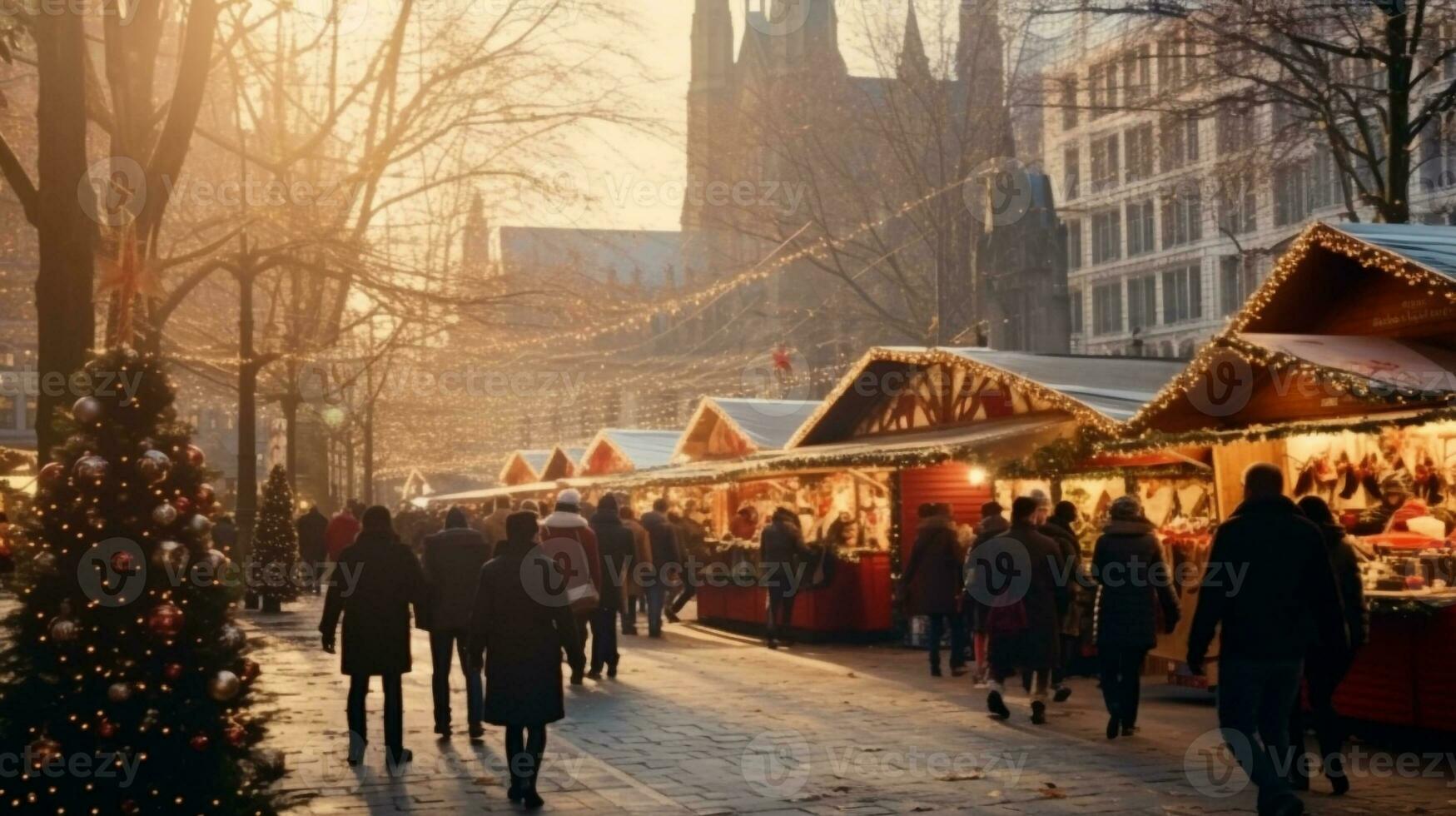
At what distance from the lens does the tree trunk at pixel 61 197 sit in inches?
398

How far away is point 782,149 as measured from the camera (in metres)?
41.4

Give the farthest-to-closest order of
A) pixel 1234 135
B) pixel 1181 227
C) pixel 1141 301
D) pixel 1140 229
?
pixel 1141 301
pixel 1140 229
pixel 1181 227
pixel 1234 135

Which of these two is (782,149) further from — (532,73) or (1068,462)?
(1068,462)

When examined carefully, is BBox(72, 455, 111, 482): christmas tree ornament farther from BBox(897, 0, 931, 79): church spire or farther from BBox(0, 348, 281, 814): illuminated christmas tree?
BBox(897, 0, 931, 79): church spire

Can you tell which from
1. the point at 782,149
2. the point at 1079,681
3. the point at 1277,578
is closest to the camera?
the point at 1277,578

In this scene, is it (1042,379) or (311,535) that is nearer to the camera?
(1042,379)

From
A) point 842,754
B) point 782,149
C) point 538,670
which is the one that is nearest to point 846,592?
point 842,754

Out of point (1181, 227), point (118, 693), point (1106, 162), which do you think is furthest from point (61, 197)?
point (1106, 162)

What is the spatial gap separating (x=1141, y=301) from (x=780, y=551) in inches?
2076

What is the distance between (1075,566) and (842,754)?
10.4 feet

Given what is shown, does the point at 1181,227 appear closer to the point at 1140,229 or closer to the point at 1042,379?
the point at 1140,229
